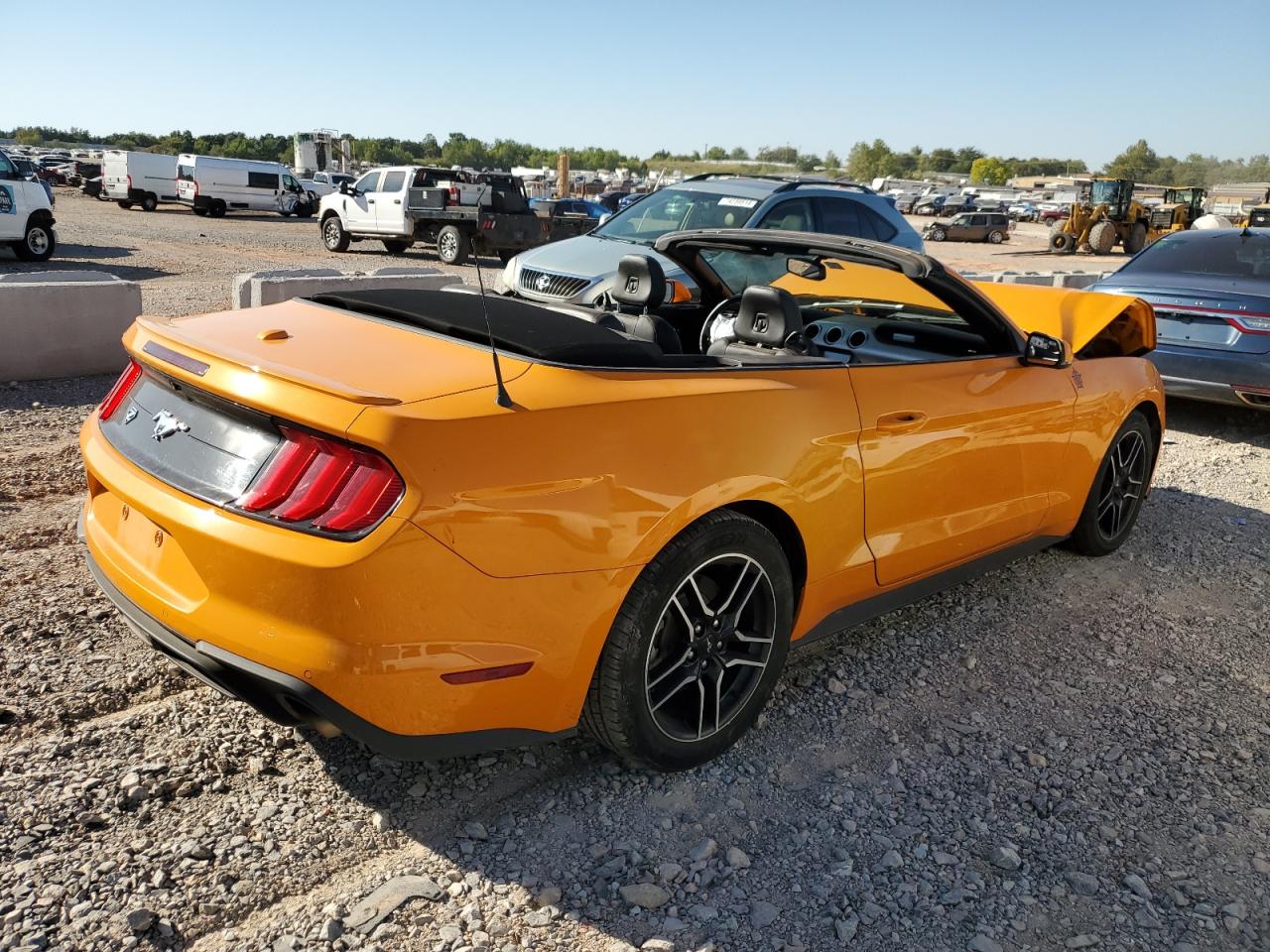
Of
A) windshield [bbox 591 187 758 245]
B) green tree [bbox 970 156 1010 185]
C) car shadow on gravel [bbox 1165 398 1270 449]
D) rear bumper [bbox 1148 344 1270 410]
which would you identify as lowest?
car shadow on gravel [bbox 1165 398 1270 449]

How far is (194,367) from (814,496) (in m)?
1.78

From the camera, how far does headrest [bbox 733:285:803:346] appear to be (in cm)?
348

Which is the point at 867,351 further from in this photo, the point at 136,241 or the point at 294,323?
the point at 136,241

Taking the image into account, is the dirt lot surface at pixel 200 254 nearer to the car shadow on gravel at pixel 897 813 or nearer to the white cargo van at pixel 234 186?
the white cargo van at pixel 234 186

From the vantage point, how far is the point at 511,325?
291cm

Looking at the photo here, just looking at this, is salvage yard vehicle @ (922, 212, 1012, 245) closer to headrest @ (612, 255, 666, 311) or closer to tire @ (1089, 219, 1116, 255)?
tire @ (1089, 219, 1116, 255)

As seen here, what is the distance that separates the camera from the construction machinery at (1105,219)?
3438cm

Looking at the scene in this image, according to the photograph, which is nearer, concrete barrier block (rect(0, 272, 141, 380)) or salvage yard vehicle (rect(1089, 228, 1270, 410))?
concrete barrier block (rect(0, 272, 141, 380))

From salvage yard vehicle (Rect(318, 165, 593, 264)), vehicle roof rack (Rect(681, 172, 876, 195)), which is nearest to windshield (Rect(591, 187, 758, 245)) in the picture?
vehicle roof rack (Rect(681, 172, 876, 195))

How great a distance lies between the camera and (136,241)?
21.2 m

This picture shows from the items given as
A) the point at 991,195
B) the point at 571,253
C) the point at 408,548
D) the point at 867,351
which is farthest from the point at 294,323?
the point at 991,195

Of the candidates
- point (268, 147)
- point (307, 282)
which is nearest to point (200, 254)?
point (307, 282)

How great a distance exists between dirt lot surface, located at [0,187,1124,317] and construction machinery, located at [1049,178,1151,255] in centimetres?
56

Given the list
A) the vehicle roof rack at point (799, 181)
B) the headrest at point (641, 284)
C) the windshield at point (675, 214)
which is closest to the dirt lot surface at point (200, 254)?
the windshield at point (675, 214)
